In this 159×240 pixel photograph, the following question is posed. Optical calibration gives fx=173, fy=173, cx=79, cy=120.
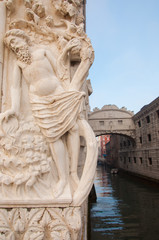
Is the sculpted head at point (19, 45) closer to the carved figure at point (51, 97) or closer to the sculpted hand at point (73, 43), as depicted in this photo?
the carved figure at point (51, 97)

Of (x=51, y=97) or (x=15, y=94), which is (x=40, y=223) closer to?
(x=51, y=97)

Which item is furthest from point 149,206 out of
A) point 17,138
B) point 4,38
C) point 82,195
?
point 4,38

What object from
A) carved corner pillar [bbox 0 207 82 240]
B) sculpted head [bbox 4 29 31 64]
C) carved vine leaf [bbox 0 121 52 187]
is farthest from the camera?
sculpted head [bbox 4 29 31 64]

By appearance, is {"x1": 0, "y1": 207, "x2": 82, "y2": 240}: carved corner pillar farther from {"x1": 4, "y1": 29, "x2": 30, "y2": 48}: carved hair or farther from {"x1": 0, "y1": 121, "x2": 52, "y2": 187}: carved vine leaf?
{"x1": 4, "y1": 29, "x2": 30, "y2": 48}: carved hair

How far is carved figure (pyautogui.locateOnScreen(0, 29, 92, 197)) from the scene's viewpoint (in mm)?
2271

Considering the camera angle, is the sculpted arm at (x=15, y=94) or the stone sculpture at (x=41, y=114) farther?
the sculpted arm at (x=15, y=94)

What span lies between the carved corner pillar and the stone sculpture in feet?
0.17

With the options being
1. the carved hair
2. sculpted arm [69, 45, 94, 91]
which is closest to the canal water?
sculpted arm [69, 45, 94, 91]

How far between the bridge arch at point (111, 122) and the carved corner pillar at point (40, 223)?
1931cm

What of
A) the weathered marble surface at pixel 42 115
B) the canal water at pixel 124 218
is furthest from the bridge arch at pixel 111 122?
the weathered marble surface at pixel 42 115

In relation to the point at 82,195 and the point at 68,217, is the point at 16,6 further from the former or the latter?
the point at 68,217

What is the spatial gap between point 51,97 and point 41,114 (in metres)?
0.27

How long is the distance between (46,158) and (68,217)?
755 mm

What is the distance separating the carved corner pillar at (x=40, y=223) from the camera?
2.00 m
